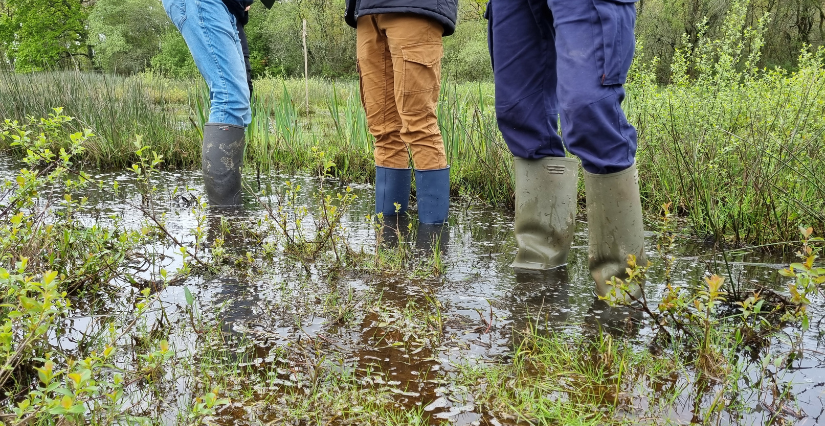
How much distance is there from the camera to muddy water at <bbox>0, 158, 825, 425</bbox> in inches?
64.7

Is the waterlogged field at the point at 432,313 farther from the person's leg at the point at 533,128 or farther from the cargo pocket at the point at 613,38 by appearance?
the cargo pocket at the point at 613,38

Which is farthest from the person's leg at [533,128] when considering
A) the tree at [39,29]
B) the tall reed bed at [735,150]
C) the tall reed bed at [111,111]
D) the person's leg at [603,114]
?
the tree at [39,29]

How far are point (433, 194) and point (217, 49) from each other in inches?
63.1

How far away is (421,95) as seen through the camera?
315cm

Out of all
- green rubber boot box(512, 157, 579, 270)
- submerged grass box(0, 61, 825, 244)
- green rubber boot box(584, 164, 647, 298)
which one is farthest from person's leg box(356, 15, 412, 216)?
green rubber boot box(584, 164, 647, 298)

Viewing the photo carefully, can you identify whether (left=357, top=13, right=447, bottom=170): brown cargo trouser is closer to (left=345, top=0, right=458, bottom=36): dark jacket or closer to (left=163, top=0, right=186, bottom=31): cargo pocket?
(left=345, top=0, right=458, bottom=36): dark jacket

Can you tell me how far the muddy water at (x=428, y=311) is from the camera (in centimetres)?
164

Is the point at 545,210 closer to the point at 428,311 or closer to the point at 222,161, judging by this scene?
the point at 428,311

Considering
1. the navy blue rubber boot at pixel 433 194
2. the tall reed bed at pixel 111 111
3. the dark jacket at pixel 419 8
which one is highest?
the dark jacket at pixel 419 8

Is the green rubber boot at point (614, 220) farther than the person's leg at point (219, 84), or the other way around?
the person's leg at point (219, 84)

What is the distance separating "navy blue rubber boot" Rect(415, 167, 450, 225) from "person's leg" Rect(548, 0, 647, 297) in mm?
1307

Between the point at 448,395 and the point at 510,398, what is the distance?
0.53 feet

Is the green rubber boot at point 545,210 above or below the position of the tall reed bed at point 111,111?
below

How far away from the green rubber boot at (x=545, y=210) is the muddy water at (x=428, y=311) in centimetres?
9
